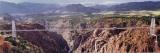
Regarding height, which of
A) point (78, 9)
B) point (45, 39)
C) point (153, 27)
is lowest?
point (45, 39)

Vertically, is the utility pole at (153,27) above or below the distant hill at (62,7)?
below

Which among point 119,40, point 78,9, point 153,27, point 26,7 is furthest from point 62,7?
point 153,27

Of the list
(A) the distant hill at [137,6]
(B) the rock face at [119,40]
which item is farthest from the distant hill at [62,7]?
(B) the rock face at [119,40]

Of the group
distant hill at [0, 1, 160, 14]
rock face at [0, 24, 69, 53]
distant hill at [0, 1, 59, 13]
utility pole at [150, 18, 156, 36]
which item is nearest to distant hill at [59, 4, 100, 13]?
distant hill at [0, 1, 160, 14]

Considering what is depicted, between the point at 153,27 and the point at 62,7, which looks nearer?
the point at 153,27

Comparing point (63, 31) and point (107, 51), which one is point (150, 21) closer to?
point (107, 51)

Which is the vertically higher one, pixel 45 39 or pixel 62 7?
pixel 62 7

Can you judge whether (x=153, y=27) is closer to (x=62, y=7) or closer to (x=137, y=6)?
(x=137, y=6)

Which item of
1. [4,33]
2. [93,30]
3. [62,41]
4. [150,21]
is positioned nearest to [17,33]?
[4,33]

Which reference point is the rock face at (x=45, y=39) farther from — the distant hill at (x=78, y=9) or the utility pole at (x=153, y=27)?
the utility pole at (x=153, y=27)
